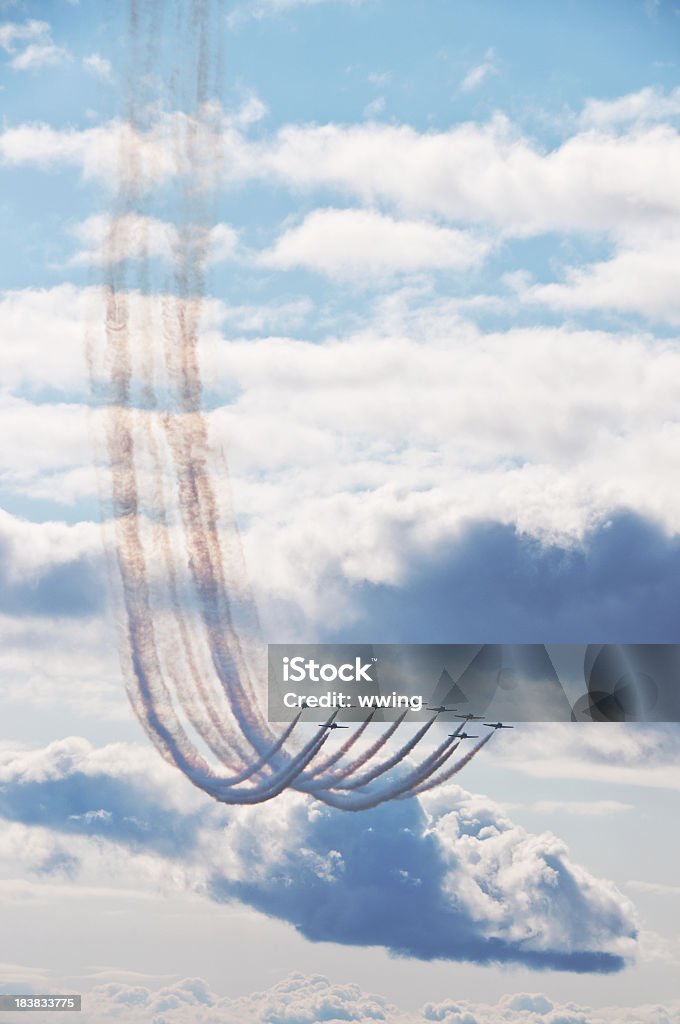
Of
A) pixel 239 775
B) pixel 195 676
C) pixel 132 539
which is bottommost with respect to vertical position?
pixel 239 775

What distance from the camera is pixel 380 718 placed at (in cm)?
7012

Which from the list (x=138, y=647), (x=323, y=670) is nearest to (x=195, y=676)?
(x=138, y=647)

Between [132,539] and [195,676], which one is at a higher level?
[132,539]

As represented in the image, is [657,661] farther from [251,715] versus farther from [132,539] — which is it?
[132,539]

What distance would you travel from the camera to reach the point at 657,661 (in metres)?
75.8

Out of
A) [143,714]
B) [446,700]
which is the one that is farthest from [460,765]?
[143,714]

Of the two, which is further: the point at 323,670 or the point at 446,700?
the point at 446,700

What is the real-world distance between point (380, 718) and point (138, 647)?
12.3 meters

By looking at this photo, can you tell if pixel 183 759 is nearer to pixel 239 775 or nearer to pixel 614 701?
pixel 239 775

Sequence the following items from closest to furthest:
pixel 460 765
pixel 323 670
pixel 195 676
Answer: pixel 323 670 → pixel 195 676 → pixel 460 765

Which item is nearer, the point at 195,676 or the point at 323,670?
the point at 323,670

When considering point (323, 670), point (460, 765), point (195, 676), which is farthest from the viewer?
point (460, 765)

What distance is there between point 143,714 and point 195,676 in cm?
351

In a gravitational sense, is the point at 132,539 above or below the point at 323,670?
above
